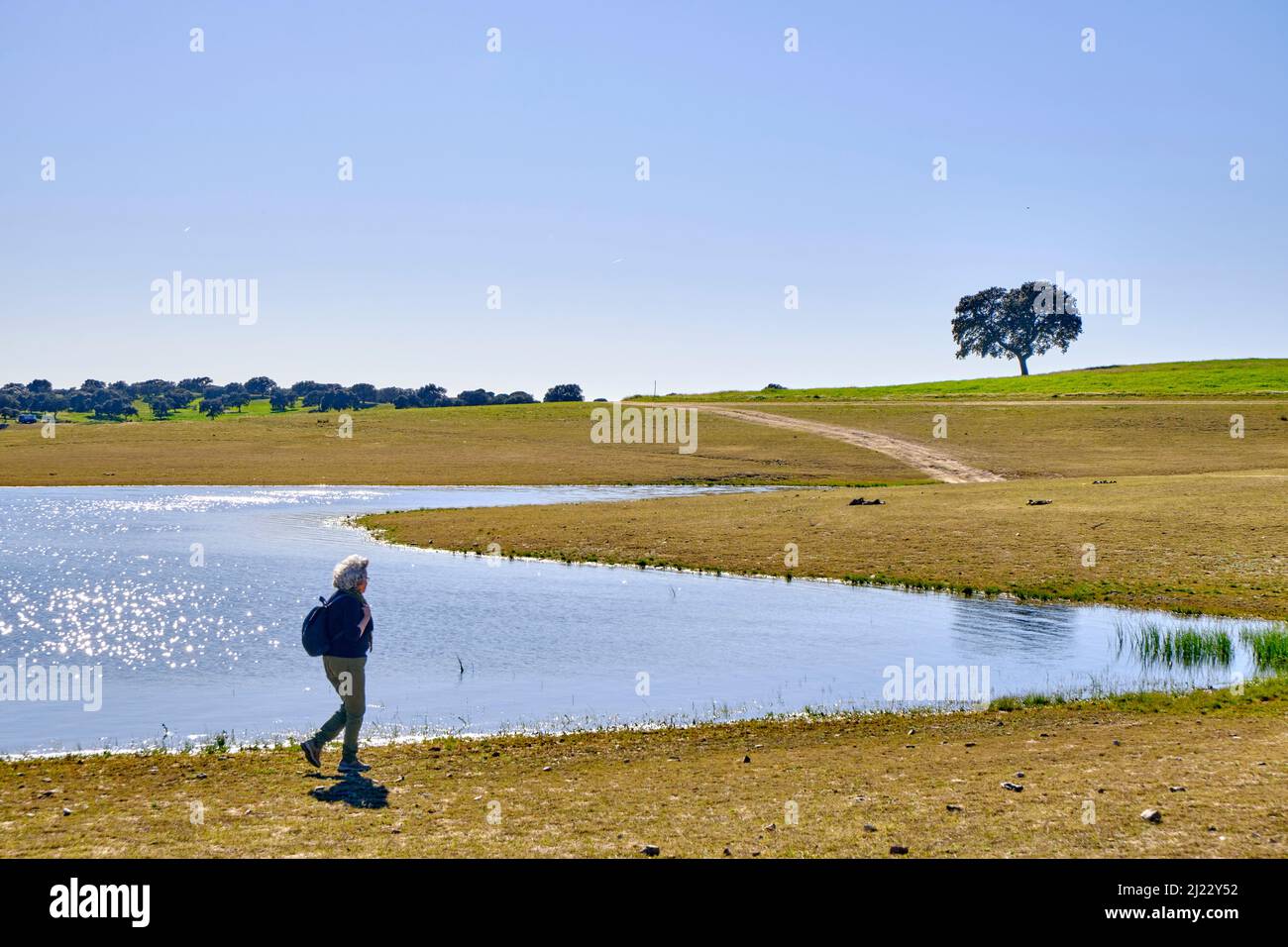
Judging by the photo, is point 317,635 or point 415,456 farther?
point 415,456

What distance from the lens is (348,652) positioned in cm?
1576

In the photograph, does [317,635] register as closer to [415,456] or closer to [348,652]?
[348,652]

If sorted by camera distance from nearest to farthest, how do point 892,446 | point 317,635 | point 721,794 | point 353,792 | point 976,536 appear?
1. point 721,794
2. point 353,792
3. point 317,635
4. point 976,536
5. point 892,446

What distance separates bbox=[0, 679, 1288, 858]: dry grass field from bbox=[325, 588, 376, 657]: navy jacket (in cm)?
177

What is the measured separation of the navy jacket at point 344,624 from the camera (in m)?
15.7

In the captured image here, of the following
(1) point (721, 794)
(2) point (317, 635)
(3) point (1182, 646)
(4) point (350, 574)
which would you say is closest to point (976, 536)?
(3) point (1182, 646)

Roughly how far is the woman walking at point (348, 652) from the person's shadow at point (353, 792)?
0.53 metres

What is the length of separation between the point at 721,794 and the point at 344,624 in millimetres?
5777

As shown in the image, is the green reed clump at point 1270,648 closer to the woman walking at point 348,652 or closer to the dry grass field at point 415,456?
the woman walking at point 348,652

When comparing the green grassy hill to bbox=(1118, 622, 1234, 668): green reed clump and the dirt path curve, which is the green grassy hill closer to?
the dirt path curve

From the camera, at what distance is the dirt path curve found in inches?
3268

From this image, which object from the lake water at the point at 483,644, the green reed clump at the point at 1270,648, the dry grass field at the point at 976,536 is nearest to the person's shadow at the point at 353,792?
the lake water at the point at 483,644

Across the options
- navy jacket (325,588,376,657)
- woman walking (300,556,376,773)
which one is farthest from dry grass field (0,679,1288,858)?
navy jacket (325,588,376,657)
